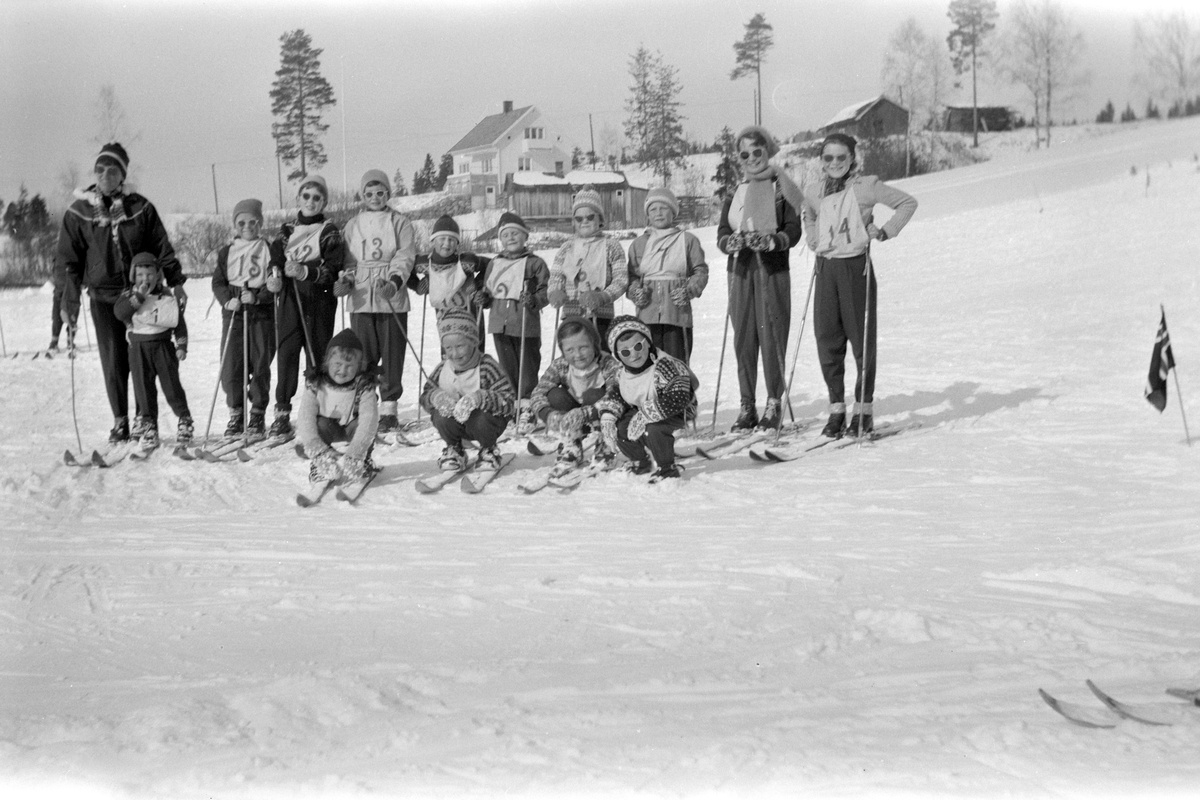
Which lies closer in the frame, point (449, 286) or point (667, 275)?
point (667, 275)

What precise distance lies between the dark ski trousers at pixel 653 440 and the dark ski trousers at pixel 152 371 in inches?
101

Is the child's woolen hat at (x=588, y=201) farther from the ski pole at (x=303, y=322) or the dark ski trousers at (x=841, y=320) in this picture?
the ski pole at (x=303, y=322)

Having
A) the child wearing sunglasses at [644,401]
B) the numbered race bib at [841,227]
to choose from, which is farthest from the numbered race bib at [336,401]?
the numbered race bib at [841,227]

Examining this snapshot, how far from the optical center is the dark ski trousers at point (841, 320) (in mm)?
5617

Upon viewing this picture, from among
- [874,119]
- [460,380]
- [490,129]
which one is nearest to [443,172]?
[490,129]

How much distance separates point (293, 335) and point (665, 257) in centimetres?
212

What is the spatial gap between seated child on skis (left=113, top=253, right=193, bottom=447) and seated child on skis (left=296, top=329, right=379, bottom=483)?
3.91ft

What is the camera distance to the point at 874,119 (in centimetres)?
1086

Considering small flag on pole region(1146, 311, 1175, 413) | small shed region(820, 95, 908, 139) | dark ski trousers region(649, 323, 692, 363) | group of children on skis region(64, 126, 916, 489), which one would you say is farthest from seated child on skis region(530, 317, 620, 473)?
small shed region(820, 95, 908, 139)

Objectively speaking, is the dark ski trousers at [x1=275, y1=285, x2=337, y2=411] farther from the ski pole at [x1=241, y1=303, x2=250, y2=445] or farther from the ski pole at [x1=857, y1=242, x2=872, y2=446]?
the ski pole at [x1=857, y1=242, x2=872, y2=446]

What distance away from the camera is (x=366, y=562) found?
383cm

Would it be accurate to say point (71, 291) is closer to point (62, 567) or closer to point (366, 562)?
point (62, 567)

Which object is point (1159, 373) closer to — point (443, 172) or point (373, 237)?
point (373, 237)

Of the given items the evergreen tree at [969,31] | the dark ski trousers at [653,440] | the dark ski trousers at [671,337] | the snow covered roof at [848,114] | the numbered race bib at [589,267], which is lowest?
the dark ski trousers at [653,440]
